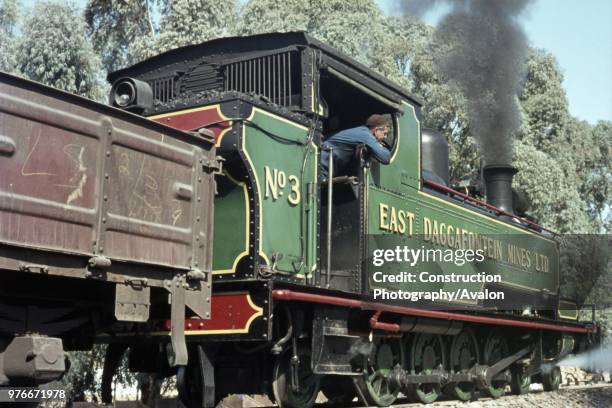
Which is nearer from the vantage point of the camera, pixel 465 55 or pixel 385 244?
pixel 385 244

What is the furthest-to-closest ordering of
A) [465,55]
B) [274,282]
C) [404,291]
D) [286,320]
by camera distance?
[465,55], [404,291], [286,320], [274,282]

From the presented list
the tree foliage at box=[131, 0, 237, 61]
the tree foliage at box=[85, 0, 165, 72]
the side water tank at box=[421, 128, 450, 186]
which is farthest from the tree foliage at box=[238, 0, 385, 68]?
the side water tank at box=[421, 128, 450, 186]

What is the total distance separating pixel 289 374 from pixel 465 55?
41.4 ft

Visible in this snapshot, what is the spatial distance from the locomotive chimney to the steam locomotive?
1.77 metres

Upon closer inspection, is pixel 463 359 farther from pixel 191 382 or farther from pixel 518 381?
pixel 191 382

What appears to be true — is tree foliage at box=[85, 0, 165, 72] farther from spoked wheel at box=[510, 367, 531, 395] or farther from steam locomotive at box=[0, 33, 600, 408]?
spoked wheel at box=[510, 367, 531, 395]

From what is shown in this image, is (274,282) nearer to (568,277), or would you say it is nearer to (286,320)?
(286,320)

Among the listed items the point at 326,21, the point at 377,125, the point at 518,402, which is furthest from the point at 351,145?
the point at 326,21

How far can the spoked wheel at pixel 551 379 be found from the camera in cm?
1316

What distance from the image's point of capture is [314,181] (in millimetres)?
7156

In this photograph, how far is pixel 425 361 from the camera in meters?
9.54

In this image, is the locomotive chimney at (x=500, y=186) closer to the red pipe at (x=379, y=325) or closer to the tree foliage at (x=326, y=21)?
the red pipe at (x=379, y=325)

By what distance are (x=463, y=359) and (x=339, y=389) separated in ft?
7.28

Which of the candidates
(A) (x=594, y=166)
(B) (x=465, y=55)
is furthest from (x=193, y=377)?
(A) (x=594, y=166)
